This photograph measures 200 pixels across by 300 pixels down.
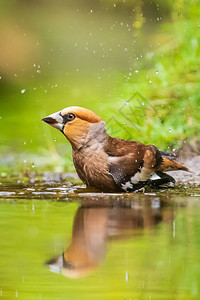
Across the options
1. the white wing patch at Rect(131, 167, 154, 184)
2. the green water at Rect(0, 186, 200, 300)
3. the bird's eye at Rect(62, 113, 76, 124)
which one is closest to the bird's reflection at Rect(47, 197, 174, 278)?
the green water at Rect(0, 186, 200, 300)

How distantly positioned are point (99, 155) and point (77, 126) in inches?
10.1

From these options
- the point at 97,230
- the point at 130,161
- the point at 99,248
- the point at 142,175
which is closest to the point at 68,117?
the point at 130,161

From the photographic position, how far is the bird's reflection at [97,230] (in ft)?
8.02

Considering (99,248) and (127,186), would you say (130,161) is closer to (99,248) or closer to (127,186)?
(127,186)

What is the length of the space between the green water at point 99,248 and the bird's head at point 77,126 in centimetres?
43

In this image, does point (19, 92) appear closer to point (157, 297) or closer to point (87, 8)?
point (87, 8)

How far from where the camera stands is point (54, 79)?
9602 mm

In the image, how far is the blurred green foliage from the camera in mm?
6219

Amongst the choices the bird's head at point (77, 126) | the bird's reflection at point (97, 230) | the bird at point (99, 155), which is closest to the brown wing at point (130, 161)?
the bird at point (99, 155)

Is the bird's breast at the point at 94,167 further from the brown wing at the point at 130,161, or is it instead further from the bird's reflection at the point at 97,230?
the bird's reflection at the point at 97,230

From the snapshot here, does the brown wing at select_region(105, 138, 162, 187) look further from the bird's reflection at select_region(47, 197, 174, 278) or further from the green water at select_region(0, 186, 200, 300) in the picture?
the bird's reflection at select_region(47, 197, 174, 278)

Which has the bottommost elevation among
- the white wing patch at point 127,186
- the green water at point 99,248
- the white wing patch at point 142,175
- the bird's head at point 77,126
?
the green water at point 99,248

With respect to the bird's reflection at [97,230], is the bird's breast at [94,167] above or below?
above

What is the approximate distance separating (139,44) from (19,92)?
276 centimetres
